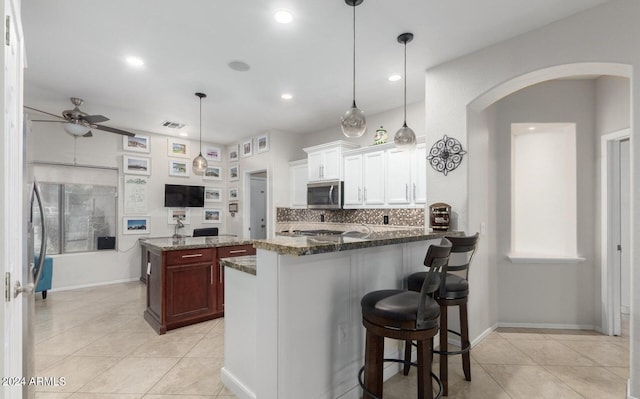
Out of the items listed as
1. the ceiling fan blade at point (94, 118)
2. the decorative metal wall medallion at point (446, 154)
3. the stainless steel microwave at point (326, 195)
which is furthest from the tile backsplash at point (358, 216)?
the ceiling fan blade at point (94, 118)

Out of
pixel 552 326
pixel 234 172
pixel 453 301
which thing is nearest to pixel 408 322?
pixel 453 301

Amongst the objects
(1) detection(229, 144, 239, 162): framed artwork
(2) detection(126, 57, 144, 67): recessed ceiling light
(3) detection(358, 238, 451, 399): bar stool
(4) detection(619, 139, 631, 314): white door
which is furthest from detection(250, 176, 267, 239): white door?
(4) detection(619, 139, 631, 314): white door

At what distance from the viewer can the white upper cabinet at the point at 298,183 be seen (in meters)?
5.79

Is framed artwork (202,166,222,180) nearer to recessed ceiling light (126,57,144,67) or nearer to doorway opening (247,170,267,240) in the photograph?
doorway opening (247,170,267,240)

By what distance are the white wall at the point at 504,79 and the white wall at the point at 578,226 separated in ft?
0.39

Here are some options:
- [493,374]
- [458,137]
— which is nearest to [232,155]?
[458,137]

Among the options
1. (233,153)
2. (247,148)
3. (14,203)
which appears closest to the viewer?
(14,203)

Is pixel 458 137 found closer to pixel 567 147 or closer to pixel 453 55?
pixel 453 55

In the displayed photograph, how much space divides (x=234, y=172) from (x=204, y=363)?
192 inches

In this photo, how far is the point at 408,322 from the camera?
63.5 inches

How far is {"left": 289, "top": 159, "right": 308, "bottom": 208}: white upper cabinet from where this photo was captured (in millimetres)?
5789

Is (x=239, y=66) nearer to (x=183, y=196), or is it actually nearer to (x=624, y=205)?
(x=183, y=196)

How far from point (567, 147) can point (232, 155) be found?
6.03 meters

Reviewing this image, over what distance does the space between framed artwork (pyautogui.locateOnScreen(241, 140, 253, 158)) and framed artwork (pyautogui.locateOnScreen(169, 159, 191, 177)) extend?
1.20 m
